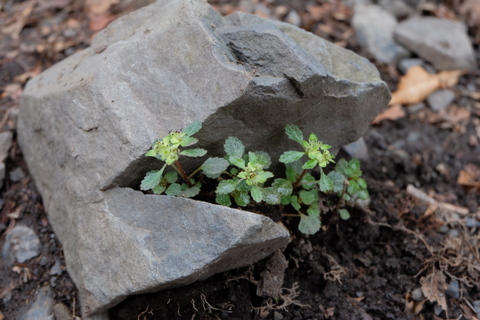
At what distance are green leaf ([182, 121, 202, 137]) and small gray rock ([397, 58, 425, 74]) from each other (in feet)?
9.56

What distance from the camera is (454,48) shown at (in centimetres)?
456

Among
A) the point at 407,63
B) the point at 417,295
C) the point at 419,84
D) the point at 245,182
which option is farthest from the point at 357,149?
the point at 407,63

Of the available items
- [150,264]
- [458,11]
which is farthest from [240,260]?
[458,11]

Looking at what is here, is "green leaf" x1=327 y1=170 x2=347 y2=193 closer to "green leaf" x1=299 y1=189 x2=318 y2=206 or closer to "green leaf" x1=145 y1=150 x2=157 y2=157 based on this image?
"green leaf" x1=299 y1=189 x2=318 y2=206

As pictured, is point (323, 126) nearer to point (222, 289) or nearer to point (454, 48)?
point (222, 289)

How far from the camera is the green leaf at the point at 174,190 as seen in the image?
226 cm

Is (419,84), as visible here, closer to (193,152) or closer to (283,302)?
(283,302)

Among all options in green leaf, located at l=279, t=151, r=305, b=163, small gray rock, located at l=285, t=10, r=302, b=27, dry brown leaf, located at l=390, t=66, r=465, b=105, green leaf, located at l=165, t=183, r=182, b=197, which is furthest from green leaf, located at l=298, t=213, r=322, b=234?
small gray rock, located at l=285, t=10, r=302, b=27

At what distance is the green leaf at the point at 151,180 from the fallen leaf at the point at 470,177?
7.99 feet

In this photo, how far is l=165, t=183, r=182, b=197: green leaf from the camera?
226cm

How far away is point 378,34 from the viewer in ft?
15.1

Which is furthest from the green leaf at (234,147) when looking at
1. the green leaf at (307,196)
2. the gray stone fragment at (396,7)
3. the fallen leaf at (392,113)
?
the gray stone fragment at (396,7)

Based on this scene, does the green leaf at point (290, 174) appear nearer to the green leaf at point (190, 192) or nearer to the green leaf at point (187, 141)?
the green leaf at point (190, 192)

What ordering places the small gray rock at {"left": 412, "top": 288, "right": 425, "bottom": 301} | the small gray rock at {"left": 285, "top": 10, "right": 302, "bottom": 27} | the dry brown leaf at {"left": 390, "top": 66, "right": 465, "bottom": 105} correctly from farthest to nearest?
1. the small gray rock at {"left": 285, "top": 10, "right": 302, "bottom": 27}
2. the dry brown leaf at {"left": 390, "top": 66, "right": 465, "bottom": 105}
3. the small gray rock at {"left": 412, "top": 288, "right": 425, "bottom": 301}
